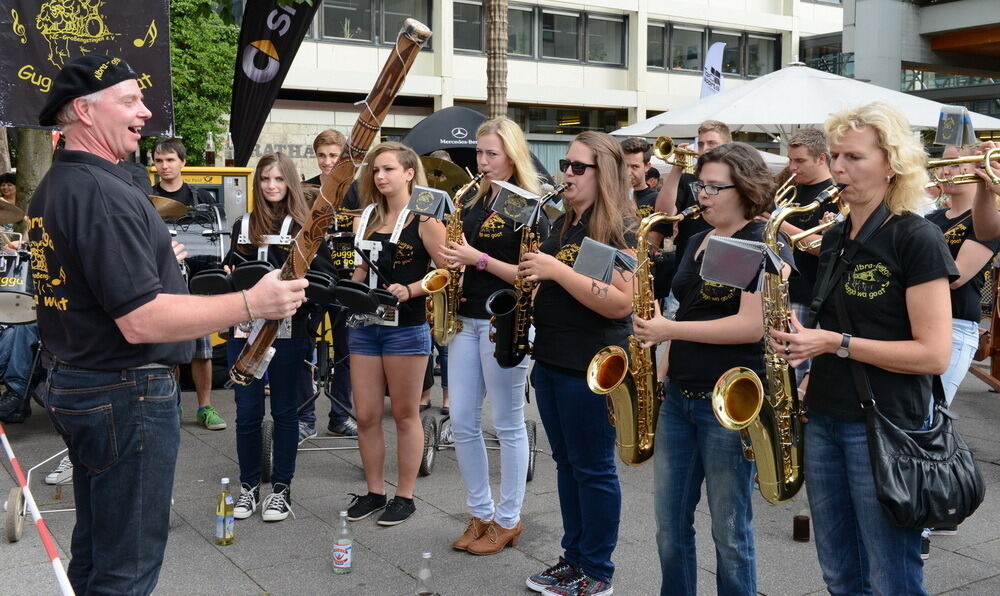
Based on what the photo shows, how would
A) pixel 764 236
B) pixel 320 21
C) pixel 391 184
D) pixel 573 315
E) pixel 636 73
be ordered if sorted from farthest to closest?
1. pixel 636 73
2. pixel 320 21
3. pixel 391 184
4. pixel 573 315
5. pixel 764 236

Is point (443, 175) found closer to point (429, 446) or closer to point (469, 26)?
point (429, 446)

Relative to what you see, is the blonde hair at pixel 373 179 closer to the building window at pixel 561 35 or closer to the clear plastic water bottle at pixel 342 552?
the clear plastic water bottle at pixel 342 552

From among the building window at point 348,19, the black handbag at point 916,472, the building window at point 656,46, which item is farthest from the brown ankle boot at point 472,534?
the building window at point 656,46

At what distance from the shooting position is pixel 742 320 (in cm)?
334

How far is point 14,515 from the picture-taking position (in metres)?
4.85

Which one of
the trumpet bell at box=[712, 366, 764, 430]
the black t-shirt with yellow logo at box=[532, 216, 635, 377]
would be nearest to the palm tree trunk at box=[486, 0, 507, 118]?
the black t-shirt with yellow logo at box=[532, 216, 635, 377]

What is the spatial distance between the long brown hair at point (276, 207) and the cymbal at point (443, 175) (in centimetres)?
302

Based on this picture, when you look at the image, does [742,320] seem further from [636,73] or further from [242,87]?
[636,73]

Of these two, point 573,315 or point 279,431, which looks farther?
point 279,431

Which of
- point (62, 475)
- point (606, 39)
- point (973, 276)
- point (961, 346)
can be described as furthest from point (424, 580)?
point (606, 39)

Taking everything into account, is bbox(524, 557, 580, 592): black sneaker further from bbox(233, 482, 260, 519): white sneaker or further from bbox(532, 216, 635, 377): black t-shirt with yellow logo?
bbox(233, 482, 260, 519): white sneaker

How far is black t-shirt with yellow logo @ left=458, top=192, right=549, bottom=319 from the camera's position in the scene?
476 centimetres

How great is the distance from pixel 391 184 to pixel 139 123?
2.27 m

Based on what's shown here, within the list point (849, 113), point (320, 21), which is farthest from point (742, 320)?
point (320, 21)
